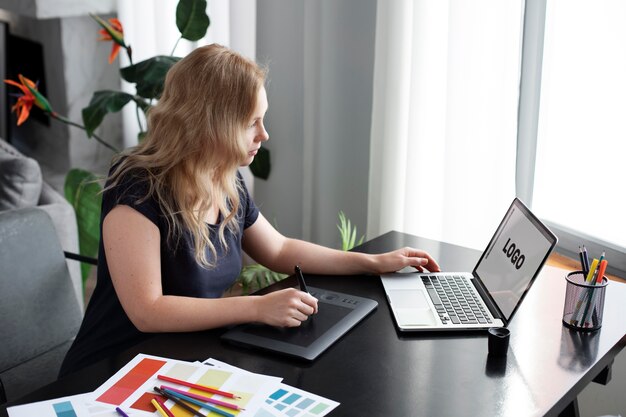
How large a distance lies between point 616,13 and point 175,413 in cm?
148

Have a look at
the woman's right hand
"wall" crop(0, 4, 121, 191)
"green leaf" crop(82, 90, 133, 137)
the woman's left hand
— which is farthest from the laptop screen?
"wall" crop(0, 4, 121, 191)

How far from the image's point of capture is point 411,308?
1.44m

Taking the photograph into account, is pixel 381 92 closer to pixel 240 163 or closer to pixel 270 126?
pixel 270 126

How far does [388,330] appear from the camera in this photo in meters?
1.36

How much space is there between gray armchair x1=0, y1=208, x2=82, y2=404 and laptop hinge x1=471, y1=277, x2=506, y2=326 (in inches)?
39.8

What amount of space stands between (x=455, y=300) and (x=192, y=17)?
152 centimetres

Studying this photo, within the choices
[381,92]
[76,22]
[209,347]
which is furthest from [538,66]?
[76,22]

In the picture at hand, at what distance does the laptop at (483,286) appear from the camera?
1350 mm

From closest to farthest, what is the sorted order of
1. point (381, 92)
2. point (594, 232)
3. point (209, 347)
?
point (209, 347), point (594, 232), point (381, 92)

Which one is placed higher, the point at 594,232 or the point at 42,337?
the point at 594,232

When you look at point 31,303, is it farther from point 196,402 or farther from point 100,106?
point 100,106

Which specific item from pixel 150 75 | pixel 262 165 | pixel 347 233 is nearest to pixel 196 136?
pixel 347 233

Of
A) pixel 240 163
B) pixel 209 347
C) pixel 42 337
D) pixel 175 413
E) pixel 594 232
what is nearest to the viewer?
pixel 175 413

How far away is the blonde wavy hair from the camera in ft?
4.71
